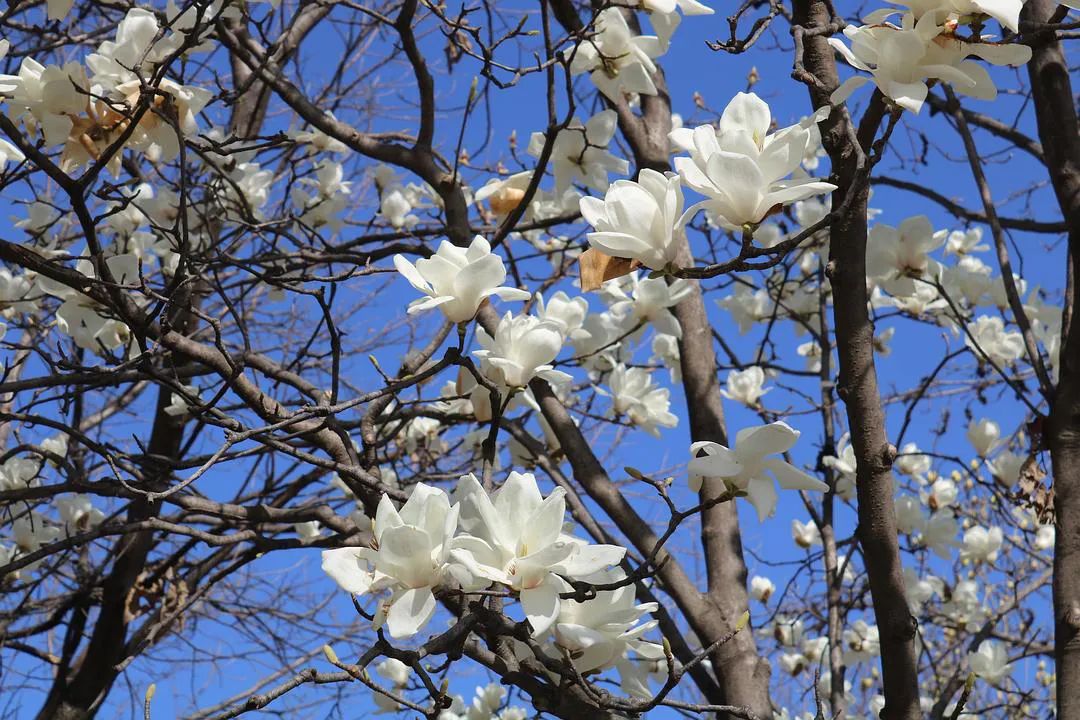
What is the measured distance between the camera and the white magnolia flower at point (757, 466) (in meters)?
1.21

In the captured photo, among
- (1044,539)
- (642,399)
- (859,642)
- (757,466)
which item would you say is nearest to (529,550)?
(757,466)

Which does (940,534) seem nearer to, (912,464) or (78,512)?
(912,464)

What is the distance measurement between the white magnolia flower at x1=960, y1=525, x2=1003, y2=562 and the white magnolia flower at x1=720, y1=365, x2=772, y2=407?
1.15 metres

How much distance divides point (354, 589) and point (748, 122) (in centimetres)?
71

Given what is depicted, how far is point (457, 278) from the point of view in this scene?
1.33m

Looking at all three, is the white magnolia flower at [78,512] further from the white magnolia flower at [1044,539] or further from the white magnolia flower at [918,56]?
the white magnolia flower at [1044,539]

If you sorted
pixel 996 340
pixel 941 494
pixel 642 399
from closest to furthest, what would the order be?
pixel 642 399 < pixel 996 340 < pixel 941 494

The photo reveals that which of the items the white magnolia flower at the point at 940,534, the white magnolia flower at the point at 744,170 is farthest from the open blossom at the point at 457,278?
the white magnolia flower at the point at 940,534

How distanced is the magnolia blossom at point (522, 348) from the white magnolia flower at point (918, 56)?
0.51 meters

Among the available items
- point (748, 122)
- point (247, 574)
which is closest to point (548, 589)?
point (748, 122)

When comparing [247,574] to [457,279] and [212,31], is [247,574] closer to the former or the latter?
[212,31]

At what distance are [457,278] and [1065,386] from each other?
112 centimetres

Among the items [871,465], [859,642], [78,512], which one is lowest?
[871,465]

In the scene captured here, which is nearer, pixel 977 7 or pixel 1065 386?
pixel 977 7
